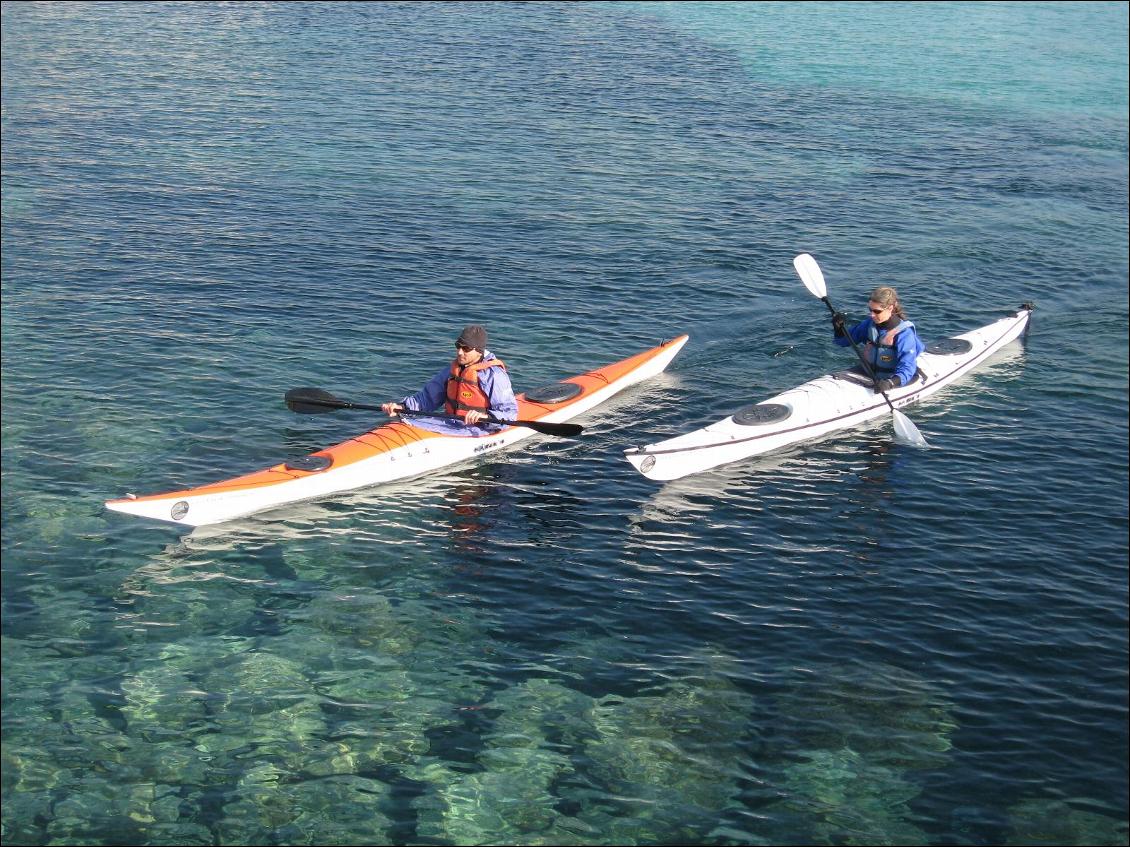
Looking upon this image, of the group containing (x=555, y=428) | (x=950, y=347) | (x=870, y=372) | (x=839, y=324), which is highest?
(x=839, y=324)

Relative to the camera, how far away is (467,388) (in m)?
16.0

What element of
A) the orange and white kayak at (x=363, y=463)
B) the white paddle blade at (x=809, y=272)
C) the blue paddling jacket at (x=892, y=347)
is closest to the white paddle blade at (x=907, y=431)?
the blue paddling jacket at (x=892, y=347)

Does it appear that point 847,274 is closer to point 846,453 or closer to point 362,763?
point 846,453

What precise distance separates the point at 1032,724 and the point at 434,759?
5.11 m

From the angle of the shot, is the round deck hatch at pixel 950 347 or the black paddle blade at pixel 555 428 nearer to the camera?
the black paddle blade at pixel 555 428

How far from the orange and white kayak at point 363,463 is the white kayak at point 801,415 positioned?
1.91 meters

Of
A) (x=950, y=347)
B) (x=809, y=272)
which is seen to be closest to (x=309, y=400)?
(x=809, y=272)

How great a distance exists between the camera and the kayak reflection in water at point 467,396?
15.9 m

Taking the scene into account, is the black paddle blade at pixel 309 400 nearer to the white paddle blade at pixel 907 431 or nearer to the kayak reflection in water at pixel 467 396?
the kayak reflection in water at pixel 467 396

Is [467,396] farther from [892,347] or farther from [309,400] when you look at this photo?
[892,347]

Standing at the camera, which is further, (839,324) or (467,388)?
(839,324)

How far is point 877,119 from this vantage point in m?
34.7

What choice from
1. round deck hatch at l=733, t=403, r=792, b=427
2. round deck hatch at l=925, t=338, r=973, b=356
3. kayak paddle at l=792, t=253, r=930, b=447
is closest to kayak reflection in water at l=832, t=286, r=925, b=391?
kayak paddle at l=792, t=253, r=930, b=447

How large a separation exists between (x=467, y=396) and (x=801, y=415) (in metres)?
4.29
